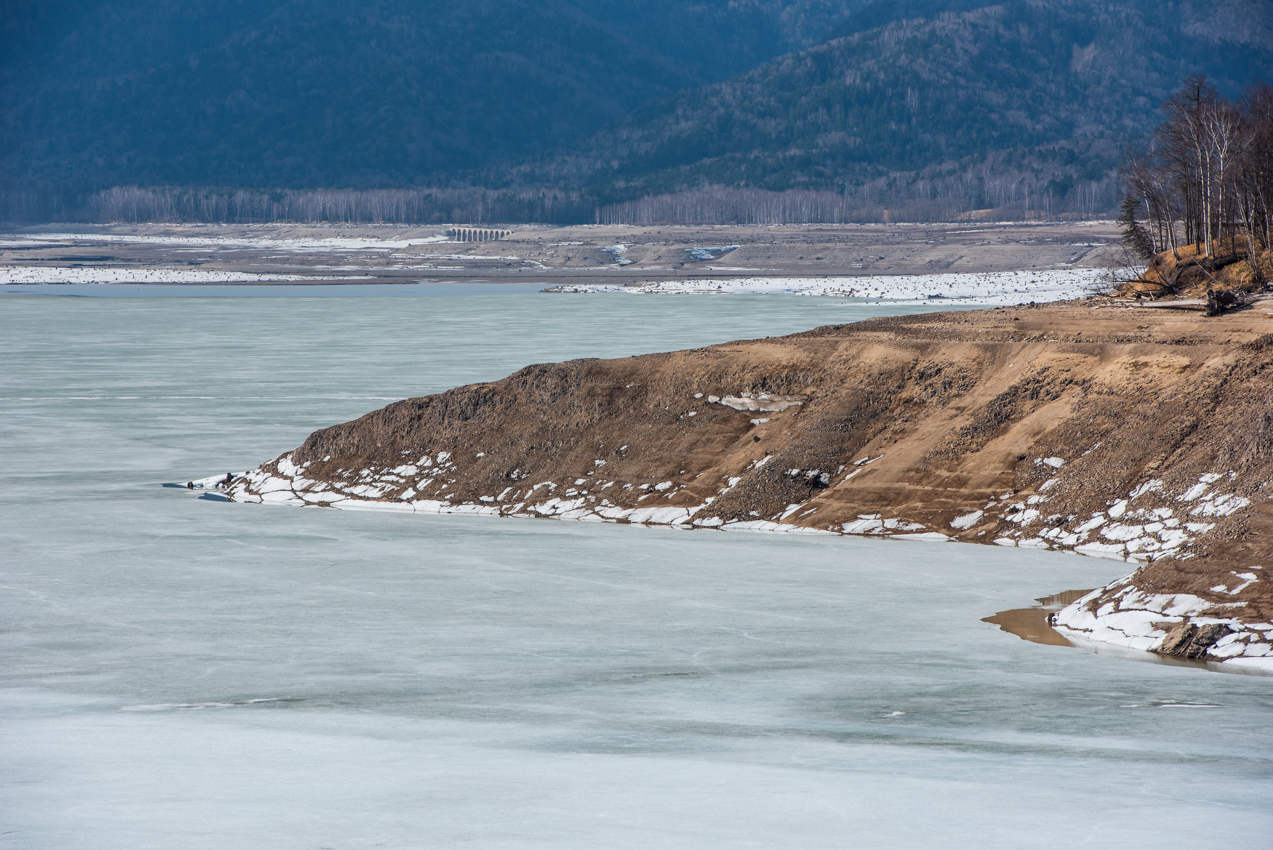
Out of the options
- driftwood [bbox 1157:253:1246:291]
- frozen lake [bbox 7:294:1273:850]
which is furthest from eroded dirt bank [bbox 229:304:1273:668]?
driftwood [bbox 1157:253:1246:291]

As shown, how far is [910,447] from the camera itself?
74.3ft

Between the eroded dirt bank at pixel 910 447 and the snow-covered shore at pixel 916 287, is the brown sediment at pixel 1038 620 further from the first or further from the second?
the snow-covered shore at pixel 916 287

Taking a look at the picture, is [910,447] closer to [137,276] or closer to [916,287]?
[916,287]

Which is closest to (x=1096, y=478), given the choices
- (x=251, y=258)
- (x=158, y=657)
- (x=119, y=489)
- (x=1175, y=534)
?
(x=1175, y=534)

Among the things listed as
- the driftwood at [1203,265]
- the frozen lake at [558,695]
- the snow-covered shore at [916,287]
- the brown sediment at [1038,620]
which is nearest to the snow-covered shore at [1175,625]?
the brown sediment at [1038,620]

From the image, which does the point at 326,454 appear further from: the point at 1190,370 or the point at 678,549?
the point at 1190,370

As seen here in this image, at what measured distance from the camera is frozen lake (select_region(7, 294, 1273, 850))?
32.2 ft

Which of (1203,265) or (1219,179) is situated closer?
(1203,265)

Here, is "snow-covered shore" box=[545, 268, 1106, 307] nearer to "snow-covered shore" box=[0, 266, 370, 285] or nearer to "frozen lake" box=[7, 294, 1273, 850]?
"snow-covered shore" box=[0, 266, 370, 285]

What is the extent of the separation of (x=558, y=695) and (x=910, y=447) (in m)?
10.8

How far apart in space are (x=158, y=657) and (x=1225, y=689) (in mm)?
10198

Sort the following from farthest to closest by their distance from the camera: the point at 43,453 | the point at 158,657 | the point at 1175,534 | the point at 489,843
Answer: the point at 43,453 < the point at 1175,534 < the point at 158,657 < the point at 489,843

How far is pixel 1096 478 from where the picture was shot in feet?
66.9

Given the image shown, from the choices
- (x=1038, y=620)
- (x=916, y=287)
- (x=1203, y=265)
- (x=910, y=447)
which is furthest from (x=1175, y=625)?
(x=916, y=287)
